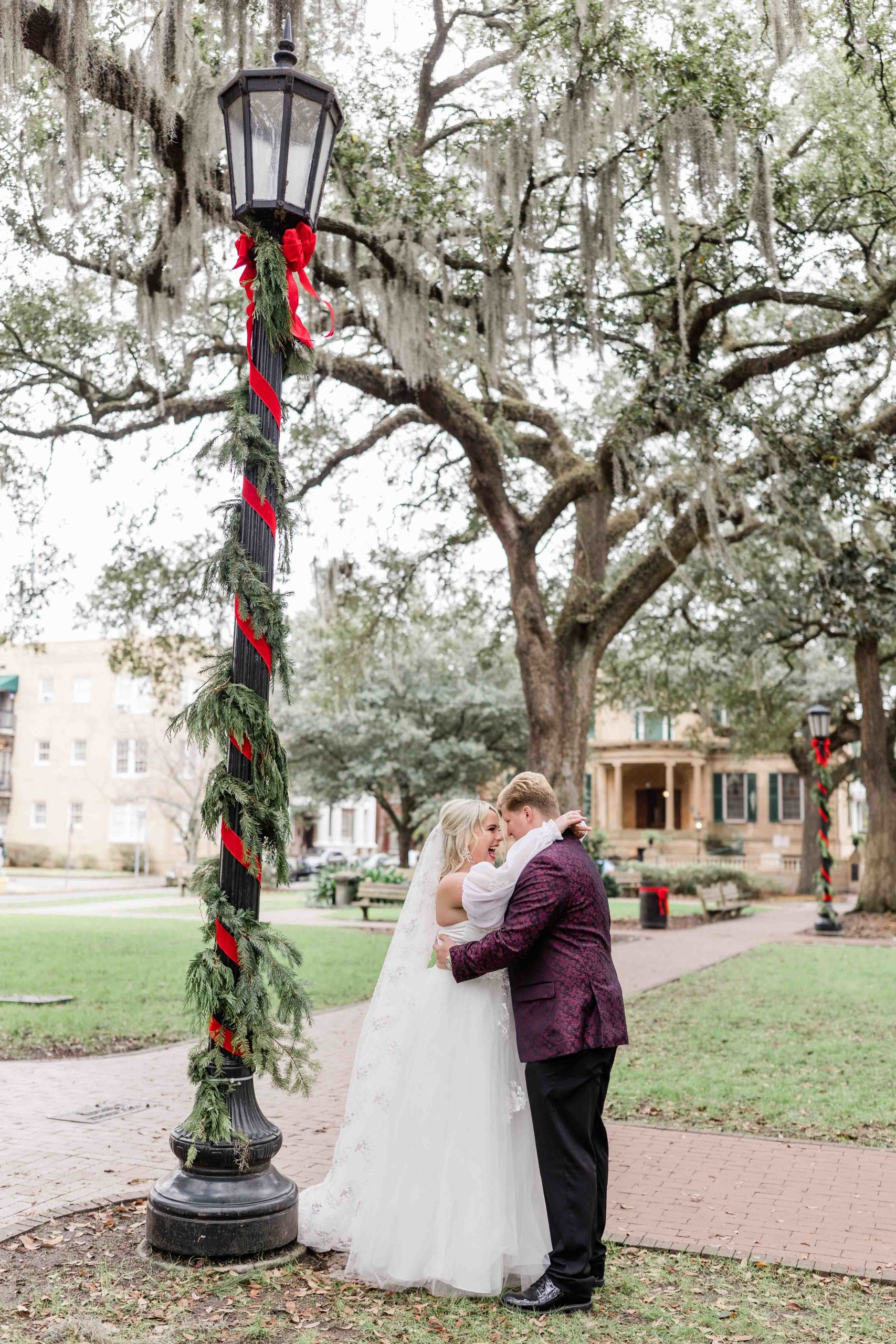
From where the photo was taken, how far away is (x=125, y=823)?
4612cm

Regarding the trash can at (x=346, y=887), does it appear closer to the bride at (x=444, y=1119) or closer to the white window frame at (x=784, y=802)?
the bride at (x=444, y=1119)

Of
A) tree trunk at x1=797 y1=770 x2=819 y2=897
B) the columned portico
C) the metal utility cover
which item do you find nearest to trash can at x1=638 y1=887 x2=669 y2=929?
tree trunk at x1=797 y1=770 x2=819 y2=897

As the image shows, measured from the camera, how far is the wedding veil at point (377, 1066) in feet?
15.1

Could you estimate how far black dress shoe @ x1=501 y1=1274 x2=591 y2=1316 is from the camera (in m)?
4.13

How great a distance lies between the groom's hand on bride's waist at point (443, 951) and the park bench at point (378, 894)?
18684 mm

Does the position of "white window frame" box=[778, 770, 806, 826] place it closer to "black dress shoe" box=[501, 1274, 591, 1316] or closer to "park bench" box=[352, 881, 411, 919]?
"park bench" box=[352, 881, 411, 919]

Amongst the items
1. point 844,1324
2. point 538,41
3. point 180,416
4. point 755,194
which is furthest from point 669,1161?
point 180,416

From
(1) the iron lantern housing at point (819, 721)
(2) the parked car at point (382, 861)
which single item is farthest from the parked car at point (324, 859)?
(1) the iron lantern housing at point (819, 721)

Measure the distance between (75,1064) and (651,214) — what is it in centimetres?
966

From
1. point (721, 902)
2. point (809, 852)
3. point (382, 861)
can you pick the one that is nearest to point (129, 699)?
point (382, 861)

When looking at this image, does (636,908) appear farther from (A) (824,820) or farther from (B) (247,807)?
(B) (247,807)

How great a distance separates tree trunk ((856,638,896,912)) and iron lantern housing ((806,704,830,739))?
1994mm

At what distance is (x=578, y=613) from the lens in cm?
1412

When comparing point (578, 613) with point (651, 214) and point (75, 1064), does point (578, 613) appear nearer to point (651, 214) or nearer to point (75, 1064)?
point (651, 214)
